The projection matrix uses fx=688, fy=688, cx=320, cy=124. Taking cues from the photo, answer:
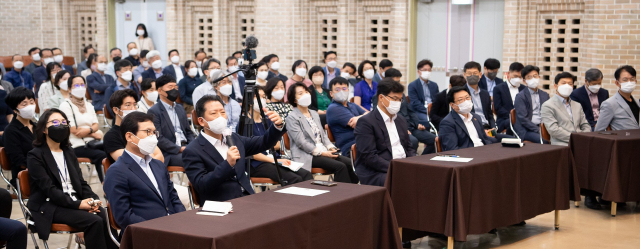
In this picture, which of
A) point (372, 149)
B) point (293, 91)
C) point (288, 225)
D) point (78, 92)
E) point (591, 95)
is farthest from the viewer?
point (591, 95)

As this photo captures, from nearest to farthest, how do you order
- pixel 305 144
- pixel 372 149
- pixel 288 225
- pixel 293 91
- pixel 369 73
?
pixel 288 225 → pixel 372 149 → pixel 305 144 → pixel 293 91 → pixel 369 73

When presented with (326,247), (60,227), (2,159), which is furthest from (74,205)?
(326,247)

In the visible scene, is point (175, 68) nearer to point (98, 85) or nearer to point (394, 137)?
point (98, 85)

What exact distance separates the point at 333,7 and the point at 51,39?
305 inches

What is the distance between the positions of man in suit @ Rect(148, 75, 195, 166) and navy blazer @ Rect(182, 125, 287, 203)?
169 cm

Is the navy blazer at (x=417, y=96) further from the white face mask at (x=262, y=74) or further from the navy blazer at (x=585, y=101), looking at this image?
the white face mask at (x=262, y=74)

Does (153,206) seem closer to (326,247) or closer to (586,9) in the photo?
(326,247)

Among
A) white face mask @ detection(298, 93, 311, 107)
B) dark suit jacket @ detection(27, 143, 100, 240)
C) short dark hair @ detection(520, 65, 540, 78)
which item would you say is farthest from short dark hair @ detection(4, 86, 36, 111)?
short dark hair @ detection(520, 65, 540, 78)

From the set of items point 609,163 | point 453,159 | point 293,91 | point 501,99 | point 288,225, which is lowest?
point 609,163

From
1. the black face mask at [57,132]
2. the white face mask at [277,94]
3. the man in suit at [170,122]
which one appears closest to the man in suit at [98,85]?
the man in suit at [170,122]

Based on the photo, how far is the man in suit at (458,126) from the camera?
5.94 m

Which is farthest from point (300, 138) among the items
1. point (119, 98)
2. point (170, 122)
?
point (119, 98)

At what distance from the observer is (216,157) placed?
4.50m

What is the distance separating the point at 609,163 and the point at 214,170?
3704mm
